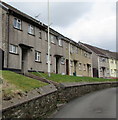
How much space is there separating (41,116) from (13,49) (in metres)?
10.7

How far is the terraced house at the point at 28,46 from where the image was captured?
17578 millimetres

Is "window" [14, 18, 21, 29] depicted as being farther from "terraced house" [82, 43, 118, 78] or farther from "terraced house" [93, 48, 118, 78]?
"terraced house" [93, 48, 118, 78]

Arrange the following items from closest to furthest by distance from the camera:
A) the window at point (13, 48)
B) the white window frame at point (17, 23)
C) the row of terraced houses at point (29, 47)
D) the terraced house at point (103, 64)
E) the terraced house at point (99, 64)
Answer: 1. the row of terraced houses at point (29, 47)
2. the window at point (13, 48)
3. the white window frame at point (17, 23)
4. the terraced house at point (99, 64)
5. the terraced house at point (103, 64)

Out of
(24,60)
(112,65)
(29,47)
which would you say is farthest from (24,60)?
(112,65)

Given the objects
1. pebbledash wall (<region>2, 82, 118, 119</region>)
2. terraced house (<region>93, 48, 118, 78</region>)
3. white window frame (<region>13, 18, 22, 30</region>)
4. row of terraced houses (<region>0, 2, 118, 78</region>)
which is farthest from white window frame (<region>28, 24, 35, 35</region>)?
terraced house (<region>93, 48, 118, 78</region>)

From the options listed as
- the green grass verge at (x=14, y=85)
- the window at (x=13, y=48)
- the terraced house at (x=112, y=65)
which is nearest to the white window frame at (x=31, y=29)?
the window at (x=13, y=48)

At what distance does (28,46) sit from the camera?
20.0m

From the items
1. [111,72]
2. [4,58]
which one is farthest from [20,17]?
[111,72]

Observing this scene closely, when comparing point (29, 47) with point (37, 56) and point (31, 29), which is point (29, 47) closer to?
point (37, 56)

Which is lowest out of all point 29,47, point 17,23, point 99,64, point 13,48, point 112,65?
point 112,65

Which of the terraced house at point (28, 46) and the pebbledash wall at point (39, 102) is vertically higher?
the terraced house at point (28, 46)

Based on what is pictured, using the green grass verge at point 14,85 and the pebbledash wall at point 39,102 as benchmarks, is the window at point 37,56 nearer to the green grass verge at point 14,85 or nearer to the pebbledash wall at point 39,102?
the pebbledash wall at point 39,102

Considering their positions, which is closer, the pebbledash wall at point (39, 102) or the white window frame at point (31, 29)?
the pebbledash wall at point (39, 102)

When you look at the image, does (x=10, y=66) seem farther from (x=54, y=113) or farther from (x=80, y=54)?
(x=80, y=54)
